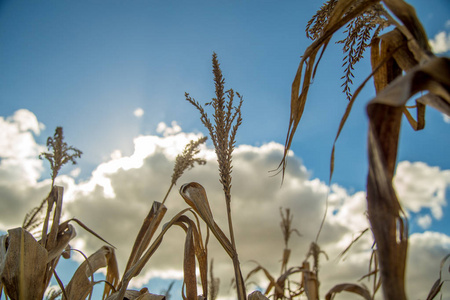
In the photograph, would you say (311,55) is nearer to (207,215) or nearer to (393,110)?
(393,110)

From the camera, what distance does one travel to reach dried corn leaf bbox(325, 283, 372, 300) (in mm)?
1962

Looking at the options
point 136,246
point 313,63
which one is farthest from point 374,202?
point 136,246

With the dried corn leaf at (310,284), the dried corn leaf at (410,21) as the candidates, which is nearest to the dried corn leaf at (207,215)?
the dried corn leaf at (410,21)

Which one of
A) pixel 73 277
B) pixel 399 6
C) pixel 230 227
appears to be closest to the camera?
pixel 399 6

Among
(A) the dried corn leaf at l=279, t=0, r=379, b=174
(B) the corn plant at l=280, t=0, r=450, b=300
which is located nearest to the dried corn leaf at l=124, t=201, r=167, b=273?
(A) the dried corn leaf at l=279, t=0, r=379, b=174

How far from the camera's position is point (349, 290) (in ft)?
6.82

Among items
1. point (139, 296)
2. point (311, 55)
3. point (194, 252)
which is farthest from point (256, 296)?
point (311, 55)

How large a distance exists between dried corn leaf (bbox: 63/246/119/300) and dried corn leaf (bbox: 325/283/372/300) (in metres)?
1.61

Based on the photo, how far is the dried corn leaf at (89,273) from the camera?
75.0 inches

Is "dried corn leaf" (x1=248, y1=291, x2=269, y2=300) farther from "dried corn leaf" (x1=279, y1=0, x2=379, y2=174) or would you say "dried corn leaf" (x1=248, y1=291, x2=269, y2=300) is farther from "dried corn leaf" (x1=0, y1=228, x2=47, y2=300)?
"dried corn leaf" (x1=0, y1=228, x2=47, y2=300)

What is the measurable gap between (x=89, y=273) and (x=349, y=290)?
6.09 ft

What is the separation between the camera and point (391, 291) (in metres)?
0.60

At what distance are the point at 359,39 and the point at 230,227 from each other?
100 centimetres

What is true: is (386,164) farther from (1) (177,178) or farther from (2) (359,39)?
(1) (177,178)
